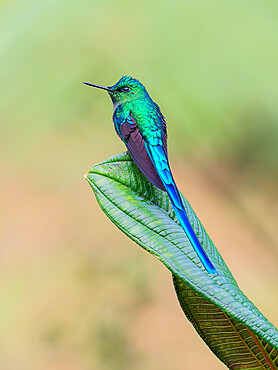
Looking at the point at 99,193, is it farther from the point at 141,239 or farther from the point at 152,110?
the point at 152,110

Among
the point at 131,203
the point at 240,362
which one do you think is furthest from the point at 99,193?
the point at 240,362

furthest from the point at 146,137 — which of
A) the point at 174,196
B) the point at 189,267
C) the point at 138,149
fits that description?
the point at 189,267

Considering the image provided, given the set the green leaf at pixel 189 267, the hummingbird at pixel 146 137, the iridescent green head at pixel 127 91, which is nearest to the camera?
the green leaf at pixel 189 267

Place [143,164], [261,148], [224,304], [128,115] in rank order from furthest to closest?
1. [261,148]
2. [128,115]
3. [143,164]
4. [224,304]

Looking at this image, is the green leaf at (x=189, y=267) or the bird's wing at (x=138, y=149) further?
the bird's wing at (x=138, y=149)

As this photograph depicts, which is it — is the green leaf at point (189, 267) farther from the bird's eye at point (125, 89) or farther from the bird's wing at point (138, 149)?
the bird's eye at point (125, 89)

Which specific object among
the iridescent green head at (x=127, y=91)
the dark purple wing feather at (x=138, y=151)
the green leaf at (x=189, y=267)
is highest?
the iridescent green head at (x=127, y=91)

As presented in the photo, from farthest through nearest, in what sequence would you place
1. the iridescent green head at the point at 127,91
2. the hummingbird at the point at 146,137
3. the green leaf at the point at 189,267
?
the iridescent green head at the point at 127,91 < the hummingbird at the point at 146,137 < the green leaf at the point at 189,267

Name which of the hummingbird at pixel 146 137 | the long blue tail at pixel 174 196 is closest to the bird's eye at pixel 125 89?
the hummingbird at pixel 146 137
